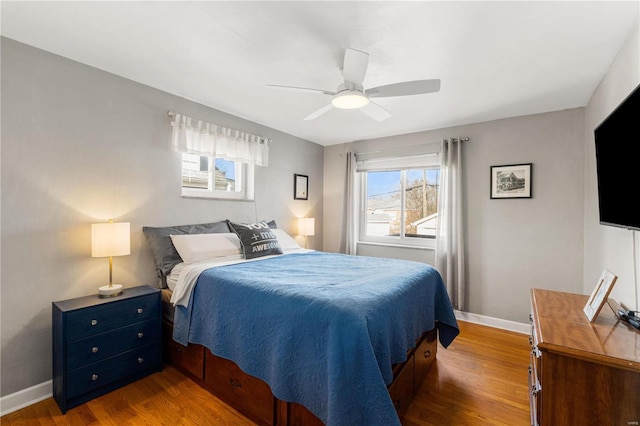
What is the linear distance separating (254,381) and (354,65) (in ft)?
6.86

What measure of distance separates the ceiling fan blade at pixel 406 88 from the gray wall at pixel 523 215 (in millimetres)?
1921

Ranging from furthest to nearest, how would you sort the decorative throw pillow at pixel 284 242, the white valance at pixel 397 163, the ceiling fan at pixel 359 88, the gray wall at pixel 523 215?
the white valance at pixel 397 163 < the decorative throw pillow at pixel 284 242 < the gray wall at pixel 523 215 < the ceiling fan at pixel 359 88

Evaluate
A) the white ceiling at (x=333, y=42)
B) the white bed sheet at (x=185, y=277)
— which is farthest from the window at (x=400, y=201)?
the white bed sheet at (x=185, y=277)

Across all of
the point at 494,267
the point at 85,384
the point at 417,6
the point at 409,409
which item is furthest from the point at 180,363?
the point at 494,267

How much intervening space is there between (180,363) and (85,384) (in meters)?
0.61

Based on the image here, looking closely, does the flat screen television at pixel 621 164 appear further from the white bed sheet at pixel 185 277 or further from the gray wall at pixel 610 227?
the white bed sheet at pixel 185 277

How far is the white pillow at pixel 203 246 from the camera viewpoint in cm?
249

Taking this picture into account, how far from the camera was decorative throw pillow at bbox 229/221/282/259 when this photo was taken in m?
2.79

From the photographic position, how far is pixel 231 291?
6.17ft

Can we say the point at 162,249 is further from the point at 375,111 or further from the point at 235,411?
the point at 375,111

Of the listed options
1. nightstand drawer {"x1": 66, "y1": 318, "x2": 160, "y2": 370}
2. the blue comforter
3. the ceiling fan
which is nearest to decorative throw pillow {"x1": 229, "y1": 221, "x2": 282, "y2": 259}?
the blue comforter

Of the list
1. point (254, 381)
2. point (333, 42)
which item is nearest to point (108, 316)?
point (254, 381)

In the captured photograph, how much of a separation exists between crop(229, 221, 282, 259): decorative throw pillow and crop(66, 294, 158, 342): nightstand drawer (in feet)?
2.83

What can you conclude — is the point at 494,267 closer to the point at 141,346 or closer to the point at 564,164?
the point at 564,164
